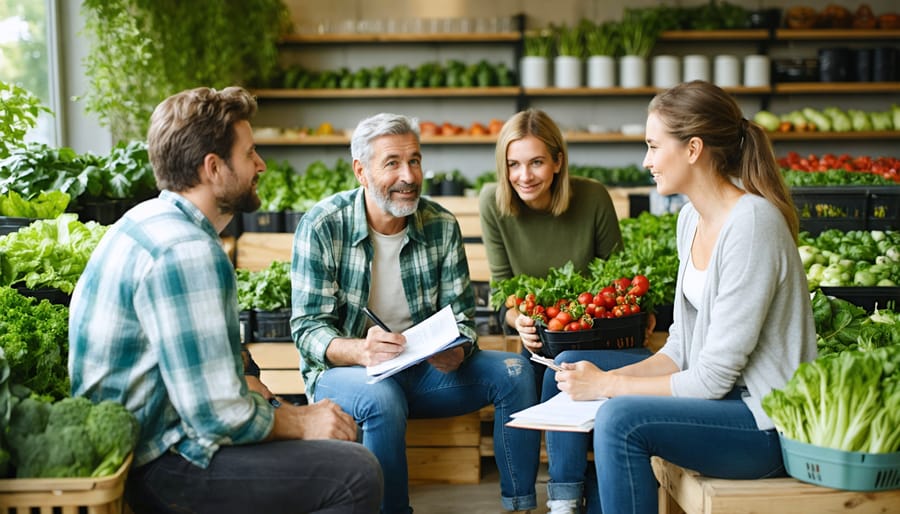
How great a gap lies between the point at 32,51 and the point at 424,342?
10.8ft

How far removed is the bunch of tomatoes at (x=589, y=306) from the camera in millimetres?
3055

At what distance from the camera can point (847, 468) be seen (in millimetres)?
2012

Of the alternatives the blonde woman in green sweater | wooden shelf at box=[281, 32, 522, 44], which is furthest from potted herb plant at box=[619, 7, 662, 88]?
the blonde woman in green sweater

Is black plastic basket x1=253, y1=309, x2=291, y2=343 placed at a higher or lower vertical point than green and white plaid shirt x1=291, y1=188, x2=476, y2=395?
lower

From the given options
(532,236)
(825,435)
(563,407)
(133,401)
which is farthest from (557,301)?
(133,401)

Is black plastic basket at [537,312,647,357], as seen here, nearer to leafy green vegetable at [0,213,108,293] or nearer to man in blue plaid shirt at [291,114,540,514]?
man in blue plaid shirt at [291,114,540,514]

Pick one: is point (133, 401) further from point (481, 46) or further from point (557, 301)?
point (481, 46)

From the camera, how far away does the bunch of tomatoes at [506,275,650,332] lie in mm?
3055

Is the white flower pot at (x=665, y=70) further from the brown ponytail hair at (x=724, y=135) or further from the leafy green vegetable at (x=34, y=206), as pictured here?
the brown ponytail hair at (x=724, y=135)

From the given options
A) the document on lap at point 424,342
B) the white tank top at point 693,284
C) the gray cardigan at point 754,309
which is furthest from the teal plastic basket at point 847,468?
the document on lap at point 424,342

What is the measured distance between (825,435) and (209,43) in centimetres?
502

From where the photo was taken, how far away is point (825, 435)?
6.68ft

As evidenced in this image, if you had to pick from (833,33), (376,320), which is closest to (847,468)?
(376,320)

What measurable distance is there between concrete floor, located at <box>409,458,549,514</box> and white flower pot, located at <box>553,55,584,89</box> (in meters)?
4.38
